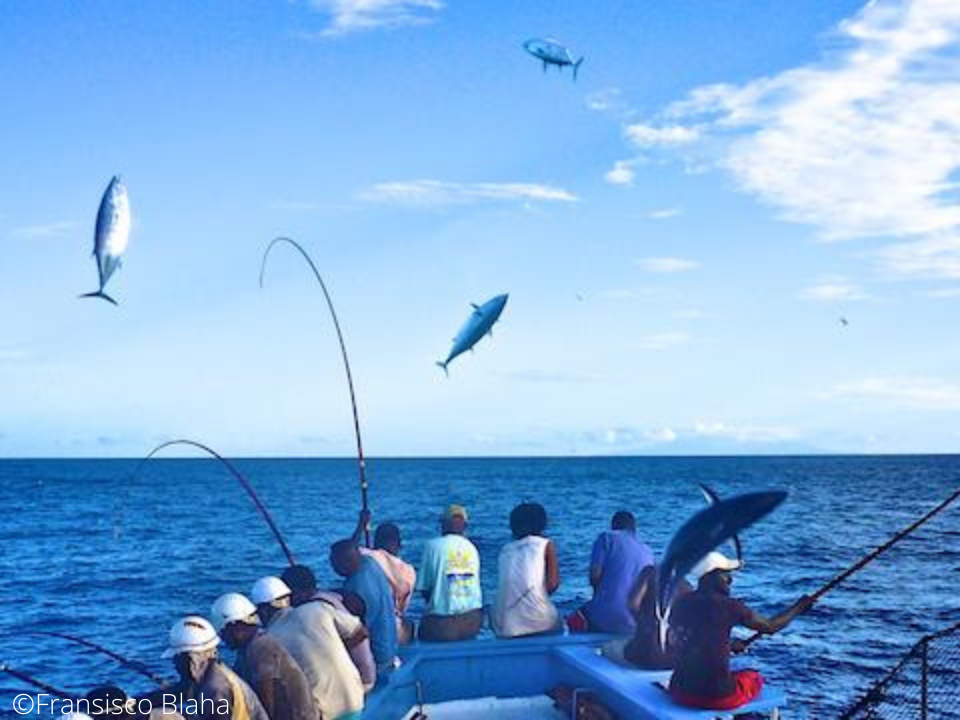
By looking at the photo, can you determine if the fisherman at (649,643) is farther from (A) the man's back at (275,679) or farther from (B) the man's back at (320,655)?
(A) the man's back at (275,679)

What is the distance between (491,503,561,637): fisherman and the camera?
29.2 ft

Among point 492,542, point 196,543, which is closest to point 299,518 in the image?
point 196,543

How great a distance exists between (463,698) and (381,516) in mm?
76198

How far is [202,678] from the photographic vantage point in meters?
5.56

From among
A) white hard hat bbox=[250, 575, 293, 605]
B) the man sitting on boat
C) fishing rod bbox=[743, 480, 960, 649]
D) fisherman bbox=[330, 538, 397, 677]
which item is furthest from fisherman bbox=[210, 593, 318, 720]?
fishing rod bbox=[743, 480, 960, 649]

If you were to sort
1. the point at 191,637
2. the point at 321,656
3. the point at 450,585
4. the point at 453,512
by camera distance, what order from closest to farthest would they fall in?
the point at 191,637, the point at 321,656, the point at 450,585, the point at 453,512

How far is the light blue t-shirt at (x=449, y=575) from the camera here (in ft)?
29.5

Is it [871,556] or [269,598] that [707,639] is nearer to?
[871,556]

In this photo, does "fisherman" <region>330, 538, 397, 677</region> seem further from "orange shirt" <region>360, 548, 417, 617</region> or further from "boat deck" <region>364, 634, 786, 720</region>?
"orange shirt" <region>360, 548, 417, 617</region>

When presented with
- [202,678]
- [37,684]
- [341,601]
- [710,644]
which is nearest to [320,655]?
[341,601]

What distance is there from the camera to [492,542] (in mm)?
55312

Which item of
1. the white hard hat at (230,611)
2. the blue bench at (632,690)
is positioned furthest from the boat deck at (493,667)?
the white hard hat at (230,611)

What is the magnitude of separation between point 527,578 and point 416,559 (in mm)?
41473

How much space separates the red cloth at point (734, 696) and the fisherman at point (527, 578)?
6.53ft
